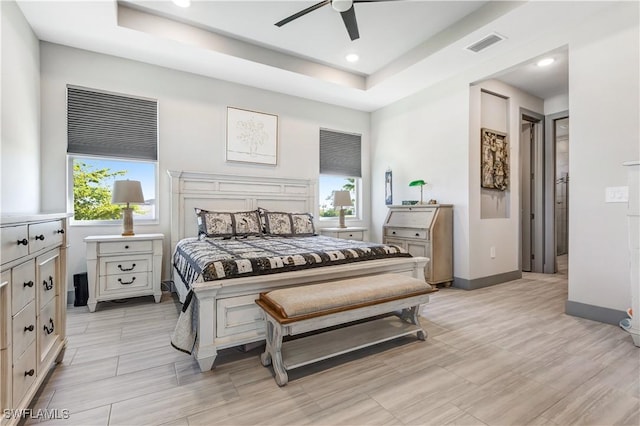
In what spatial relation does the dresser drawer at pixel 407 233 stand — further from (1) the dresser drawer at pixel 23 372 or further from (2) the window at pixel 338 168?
(1) the dresser drawer at pixel 23 372

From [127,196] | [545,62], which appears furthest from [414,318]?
[545,62]

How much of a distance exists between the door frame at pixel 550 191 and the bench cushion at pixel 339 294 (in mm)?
3674

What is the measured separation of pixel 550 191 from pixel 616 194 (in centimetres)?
231

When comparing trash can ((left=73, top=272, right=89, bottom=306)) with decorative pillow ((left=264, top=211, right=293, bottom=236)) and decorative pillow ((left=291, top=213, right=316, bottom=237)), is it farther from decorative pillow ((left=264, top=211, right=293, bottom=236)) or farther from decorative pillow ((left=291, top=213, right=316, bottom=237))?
decorative pillow ((left=291, top=213, right=316, bottom=237))

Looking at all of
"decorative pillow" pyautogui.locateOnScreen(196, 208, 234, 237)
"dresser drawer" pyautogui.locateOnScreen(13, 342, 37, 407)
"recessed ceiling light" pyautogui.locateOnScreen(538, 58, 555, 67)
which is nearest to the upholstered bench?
"dresser drawer" pyautogui.locateOnScreen(13, 342, 37, 407)

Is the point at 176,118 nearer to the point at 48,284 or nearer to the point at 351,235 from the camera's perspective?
the point at 48,284

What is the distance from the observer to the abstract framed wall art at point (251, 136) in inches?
162

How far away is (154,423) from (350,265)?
157 centimetres

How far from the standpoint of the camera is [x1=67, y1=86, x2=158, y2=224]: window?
3.29 metres

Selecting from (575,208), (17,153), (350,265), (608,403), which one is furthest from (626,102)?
(17,153)

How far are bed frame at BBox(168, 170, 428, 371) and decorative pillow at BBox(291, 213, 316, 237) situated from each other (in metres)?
0.51

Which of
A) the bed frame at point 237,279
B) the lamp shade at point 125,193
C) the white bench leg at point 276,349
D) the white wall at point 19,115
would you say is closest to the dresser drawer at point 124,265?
the bed frame at point 237,279

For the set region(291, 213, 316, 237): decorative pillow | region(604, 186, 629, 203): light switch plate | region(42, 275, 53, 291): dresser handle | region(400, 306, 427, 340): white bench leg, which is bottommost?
region(400, 306, 427, 340): white bench leg

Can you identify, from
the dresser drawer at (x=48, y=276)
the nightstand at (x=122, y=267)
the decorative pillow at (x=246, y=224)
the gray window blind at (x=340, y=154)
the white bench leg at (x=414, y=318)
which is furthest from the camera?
the gray window blind at (x=340, y=154)
